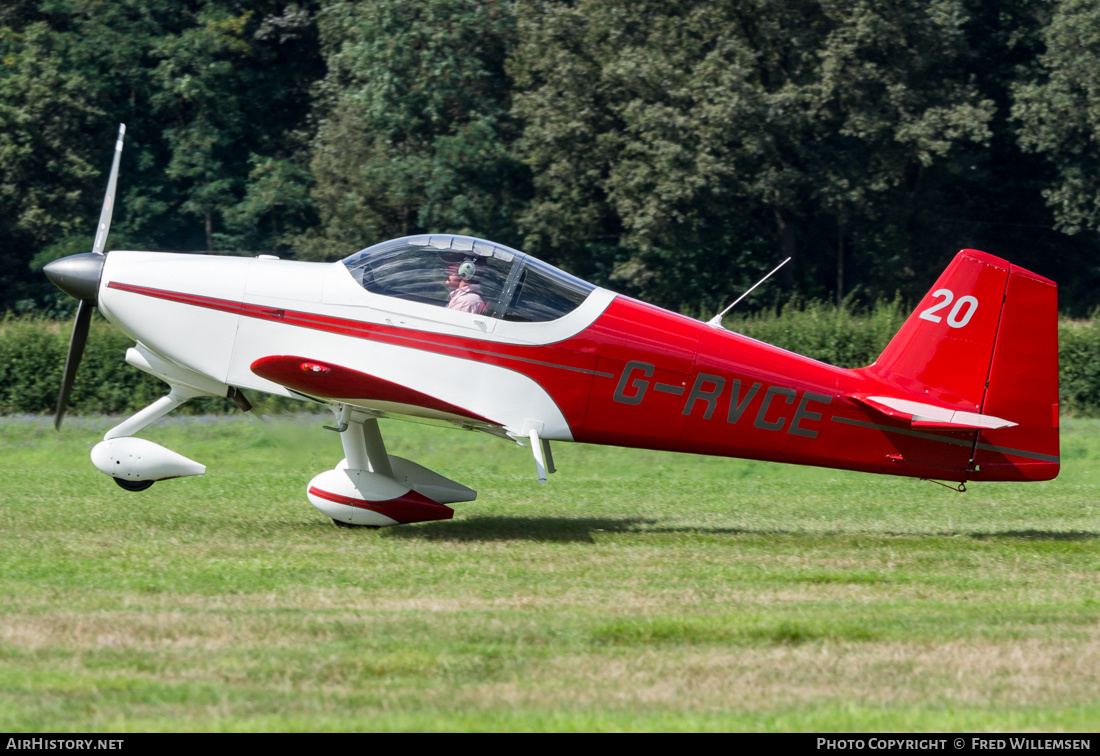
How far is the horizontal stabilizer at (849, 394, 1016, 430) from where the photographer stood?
328 inches

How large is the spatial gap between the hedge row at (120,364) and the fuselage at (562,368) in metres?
12.0

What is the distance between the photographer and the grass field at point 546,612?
4.84 m

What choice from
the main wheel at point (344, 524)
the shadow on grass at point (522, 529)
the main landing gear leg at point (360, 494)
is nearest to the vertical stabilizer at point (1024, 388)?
the shadow on grass at point (522, 529)

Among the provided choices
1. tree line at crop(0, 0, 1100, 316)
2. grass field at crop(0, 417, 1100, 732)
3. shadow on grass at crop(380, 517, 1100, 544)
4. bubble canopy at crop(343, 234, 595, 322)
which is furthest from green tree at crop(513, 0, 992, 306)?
bubble canopy at crop(343, 234, 595, 322)

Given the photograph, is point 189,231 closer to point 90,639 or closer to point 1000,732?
point 90,639

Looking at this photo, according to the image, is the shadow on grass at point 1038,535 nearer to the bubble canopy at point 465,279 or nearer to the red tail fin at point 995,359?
the red tail fin at point 995,359

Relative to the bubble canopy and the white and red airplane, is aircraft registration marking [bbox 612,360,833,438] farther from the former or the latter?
the bubble canopy

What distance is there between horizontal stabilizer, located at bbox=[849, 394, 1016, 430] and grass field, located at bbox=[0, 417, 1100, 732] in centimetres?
96

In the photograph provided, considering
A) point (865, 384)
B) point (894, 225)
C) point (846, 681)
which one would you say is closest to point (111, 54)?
point (894, 225)

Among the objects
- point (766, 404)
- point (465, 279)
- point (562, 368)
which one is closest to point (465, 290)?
point (465, 279)

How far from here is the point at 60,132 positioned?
32.5 meters

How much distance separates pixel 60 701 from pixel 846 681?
3462mm

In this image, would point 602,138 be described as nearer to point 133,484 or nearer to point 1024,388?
point 1024,388

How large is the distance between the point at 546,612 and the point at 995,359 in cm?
424
